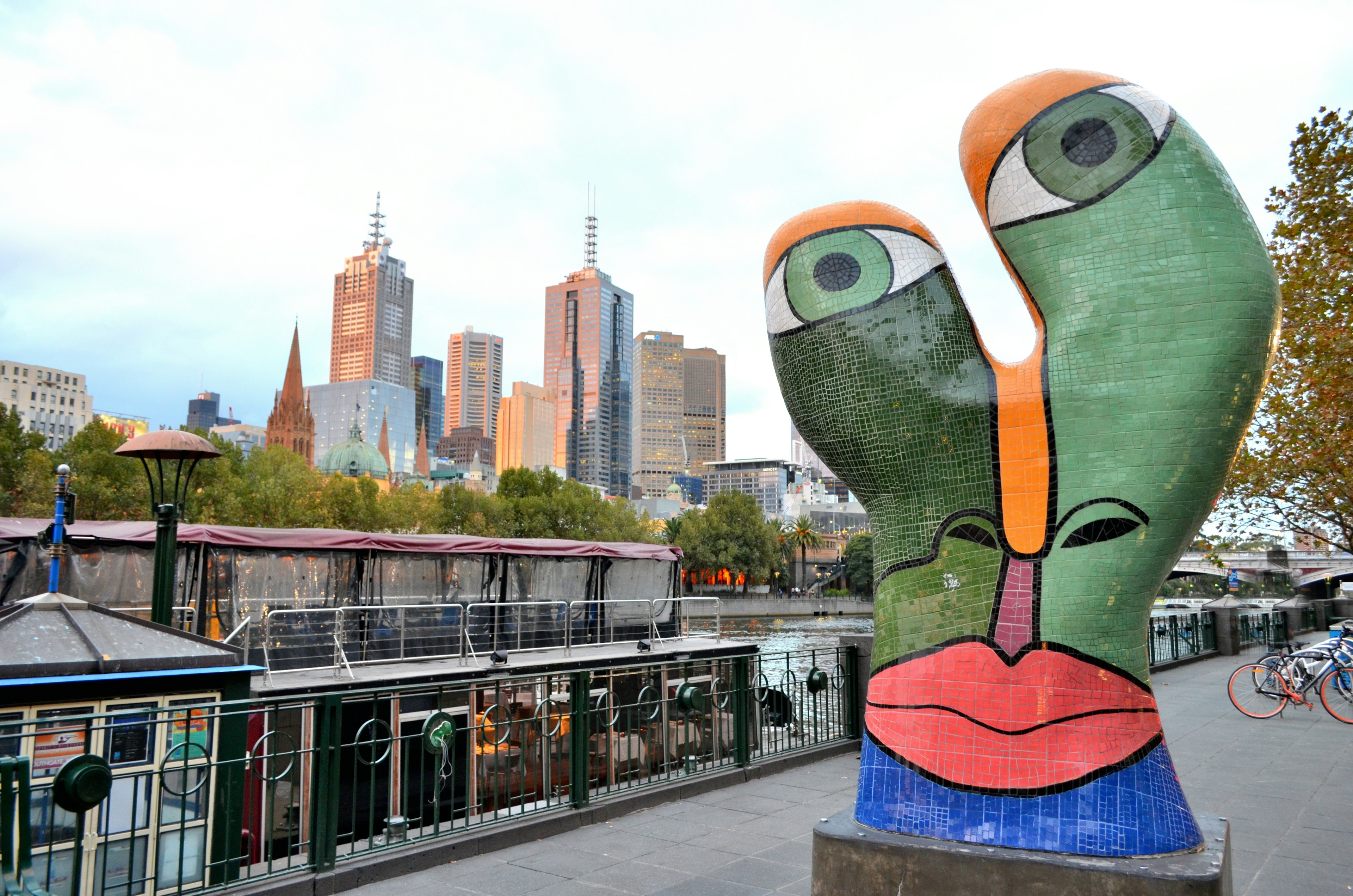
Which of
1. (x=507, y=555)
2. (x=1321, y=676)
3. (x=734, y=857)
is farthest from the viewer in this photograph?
(x=507, y=555)

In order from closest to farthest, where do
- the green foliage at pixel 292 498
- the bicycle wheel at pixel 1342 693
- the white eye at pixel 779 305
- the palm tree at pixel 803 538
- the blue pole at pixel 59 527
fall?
the white eye at pixel 779 305, the blue pole at pixel 59 527, the bicycle wheel at pixel 1342 693, the green foliage at pixel 292 498, the palm tree at pixel 803 538

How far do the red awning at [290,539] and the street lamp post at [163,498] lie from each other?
240 cm

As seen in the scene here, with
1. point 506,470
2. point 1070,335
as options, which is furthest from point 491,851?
point 506,470

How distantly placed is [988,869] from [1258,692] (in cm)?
1251

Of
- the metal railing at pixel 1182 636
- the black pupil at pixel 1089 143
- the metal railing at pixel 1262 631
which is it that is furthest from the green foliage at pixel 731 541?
the black pupil at pixel 1089 143

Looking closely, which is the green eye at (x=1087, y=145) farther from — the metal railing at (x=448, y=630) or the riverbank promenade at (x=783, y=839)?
the metal railing at (x=448, y=630)

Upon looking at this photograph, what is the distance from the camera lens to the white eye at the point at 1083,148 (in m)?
4.66

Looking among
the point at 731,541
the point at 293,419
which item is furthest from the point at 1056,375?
the point at 293,419

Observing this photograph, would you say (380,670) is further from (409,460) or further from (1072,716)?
(409,460)

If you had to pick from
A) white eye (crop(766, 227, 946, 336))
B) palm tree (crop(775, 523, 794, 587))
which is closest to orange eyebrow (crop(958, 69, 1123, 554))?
white eye (crop(766, 227, 946, 336))

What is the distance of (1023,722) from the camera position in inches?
177

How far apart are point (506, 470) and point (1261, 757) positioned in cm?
5202

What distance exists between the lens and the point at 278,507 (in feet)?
131

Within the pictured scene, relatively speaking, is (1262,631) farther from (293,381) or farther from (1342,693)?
(293,381)
